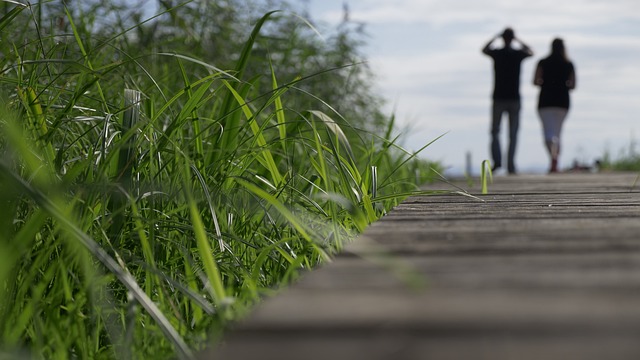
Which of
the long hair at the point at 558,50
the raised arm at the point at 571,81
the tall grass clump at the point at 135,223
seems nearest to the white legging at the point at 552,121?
the raised arm at the point at 571,81

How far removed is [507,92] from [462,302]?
7.66m

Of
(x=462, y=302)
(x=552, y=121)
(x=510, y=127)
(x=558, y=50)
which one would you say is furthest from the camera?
(x=552, y=121)

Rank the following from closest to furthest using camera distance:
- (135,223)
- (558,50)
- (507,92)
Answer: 1. (135,223)
2. (507,92)
3. (558,50)

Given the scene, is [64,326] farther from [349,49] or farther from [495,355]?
[349,49]

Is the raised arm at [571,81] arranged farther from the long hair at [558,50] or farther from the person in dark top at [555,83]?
the long hair at [558,50]

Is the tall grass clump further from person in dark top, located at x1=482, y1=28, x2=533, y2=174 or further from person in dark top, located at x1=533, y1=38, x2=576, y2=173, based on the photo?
person in dark top, located at x1=533, y1=38, x2=576, y2=173

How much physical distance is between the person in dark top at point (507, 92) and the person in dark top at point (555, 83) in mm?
367

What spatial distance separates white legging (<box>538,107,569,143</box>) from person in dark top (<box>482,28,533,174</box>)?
576 millimetres

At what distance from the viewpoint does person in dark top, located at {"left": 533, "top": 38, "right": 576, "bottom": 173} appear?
8.80 metres

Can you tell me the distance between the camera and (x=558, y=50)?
8.79 metres

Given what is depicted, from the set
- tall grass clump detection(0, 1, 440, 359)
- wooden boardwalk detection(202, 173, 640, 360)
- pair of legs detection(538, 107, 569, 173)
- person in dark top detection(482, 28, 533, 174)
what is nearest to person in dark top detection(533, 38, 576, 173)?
pair of legs detection(538, 107, 569, 173)

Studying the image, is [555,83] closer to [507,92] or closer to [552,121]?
[552,121]

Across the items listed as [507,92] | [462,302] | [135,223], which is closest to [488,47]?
[507,92]

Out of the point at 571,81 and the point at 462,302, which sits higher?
the point at 571,81
